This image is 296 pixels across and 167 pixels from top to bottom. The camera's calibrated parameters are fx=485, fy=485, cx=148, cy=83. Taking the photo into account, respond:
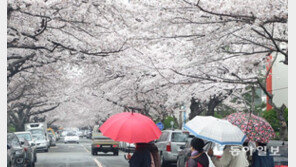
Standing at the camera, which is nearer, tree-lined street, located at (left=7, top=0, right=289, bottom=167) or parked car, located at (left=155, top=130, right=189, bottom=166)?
tree-lined street, located at (left=7, top=0, right=289, bottom=167)

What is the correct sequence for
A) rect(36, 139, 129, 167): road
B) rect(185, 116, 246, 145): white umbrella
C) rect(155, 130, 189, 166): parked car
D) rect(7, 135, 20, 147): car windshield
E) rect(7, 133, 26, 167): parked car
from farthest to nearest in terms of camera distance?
rect(36, 139, 129, 167): road
rect(155, 130, 189, 166): parked car
rect(7, 135, 20, 147): car windshield
rect(7, 133, 26, 167): parked car
rect(185, 116, 246, 145): white umbrella

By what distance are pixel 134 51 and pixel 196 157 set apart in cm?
1414

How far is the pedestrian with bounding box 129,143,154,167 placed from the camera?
8.31 m

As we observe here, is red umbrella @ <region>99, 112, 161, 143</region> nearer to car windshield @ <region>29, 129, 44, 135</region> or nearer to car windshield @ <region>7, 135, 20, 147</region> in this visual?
car windshield @ <region>7, 135, 20, 147</region>

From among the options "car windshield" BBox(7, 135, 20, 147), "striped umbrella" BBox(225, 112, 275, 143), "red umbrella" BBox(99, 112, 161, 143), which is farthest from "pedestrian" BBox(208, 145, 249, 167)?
"car windshield" BBox(7, 135, 20, 147)

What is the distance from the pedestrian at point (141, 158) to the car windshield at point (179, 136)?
12.5m

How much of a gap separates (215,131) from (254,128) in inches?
45.5

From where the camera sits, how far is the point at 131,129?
8.04 meters

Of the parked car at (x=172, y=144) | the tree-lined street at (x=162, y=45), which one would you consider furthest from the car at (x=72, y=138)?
the parked car at (x=172, y=144)

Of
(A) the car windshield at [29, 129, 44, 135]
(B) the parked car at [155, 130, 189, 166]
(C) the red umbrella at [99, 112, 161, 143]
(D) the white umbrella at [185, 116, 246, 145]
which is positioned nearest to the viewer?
(C) the red umbrella at [99, 112, 161, 143]

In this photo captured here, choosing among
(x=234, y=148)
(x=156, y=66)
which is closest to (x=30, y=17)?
(x=156, y=66)

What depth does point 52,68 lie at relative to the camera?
24062 mm

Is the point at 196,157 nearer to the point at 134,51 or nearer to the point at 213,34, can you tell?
the point at 213,34

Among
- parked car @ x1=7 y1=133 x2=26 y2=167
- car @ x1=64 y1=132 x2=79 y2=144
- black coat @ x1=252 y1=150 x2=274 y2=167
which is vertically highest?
black coat @ x1=252 y1=150 x2=274 y2=167
